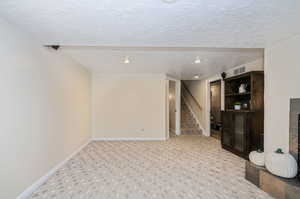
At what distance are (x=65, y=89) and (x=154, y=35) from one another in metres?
2.36

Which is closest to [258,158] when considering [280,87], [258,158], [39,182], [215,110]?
[258,158]

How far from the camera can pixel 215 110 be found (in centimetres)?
659

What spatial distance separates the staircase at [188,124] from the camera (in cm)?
683

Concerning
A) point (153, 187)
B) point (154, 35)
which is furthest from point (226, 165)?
point (154, 35)

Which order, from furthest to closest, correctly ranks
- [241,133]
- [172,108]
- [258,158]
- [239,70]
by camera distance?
[172,108] → [239,70] → [241,133] → [258,158]

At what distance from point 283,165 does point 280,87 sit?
3.77ft

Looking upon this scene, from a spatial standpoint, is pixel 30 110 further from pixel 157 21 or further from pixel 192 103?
pixel 192 103

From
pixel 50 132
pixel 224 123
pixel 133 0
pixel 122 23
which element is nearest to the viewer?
pixel 133 0

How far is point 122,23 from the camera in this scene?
6.51ft

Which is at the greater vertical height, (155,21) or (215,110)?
(155,21)

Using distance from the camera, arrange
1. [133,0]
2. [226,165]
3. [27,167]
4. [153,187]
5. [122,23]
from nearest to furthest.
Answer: [133,0] < [122,23] < [27,167] < [153,187] < [226,165]

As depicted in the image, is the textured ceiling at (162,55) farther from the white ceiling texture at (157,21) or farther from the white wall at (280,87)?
the white wall at (280,87)

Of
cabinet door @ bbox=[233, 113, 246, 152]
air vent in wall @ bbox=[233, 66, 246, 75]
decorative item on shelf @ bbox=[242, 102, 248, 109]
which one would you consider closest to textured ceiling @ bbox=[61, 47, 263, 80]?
air vent in wall @ bbox=[233, 66, 246, 75]

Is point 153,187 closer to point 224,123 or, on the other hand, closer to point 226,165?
point 226,165
